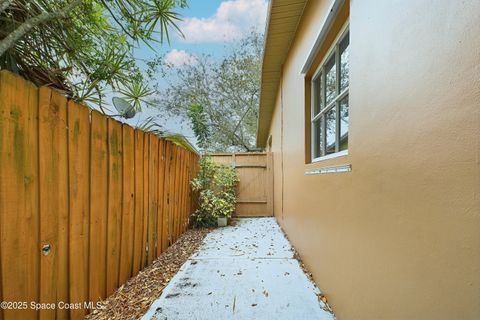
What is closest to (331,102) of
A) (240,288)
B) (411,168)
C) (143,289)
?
(411,168)

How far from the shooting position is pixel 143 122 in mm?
2854

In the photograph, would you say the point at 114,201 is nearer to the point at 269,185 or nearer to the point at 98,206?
the point at 98,206

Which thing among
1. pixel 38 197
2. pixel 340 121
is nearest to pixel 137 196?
pixel 38 197

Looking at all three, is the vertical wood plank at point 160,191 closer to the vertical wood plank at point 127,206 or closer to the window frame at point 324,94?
the vertical wood plank at point 127,206

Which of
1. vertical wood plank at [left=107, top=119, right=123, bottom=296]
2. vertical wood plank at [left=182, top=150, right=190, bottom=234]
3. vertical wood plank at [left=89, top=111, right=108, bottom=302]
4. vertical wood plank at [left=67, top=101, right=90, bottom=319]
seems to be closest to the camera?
vertical wood plank at [left=67, top=101, right=90, bottom=319]

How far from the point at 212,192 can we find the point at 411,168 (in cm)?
449

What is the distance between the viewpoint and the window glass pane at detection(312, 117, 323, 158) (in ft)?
8.86

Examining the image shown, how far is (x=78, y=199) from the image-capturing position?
165 cm

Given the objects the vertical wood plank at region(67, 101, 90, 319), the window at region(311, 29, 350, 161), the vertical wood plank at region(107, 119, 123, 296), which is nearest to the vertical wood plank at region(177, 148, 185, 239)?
the vertical wood plank at region(107, 119, 123, 296)

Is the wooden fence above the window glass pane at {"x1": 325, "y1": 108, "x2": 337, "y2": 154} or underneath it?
underneath

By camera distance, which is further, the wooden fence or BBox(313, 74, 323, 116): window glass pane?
BBox(313, 74, 323, 116): window glass pane

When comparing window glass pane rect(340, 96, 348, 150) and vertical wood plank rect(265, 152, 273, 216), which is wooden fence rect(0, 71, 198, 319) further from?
vertical wood plank rect(265, 152, 273, 216)

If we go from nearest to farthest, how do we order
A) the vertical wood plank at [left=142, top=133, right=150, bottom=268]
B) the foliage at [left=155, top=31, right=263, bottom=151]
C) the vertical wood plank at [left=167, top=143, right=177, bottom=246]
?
the vertical wood plank at [left=142, top=133, right=150, bottom=268], the vertical wood plank at [left=167, top=143, right=177, bottom=246], the foliage at [left=155, top=31, right=263, bottom=151]

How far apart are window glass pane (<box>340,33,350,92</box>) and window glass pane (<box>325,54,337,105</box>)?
0.49 ft
